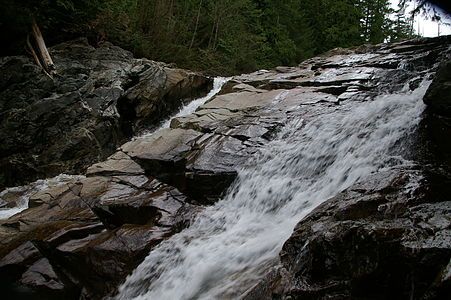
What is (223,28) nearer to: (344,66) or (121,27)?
(121,27)

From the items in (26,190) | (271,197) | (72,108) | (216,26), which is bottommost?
(26,190)

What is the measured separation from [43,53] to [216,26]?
37.6ft

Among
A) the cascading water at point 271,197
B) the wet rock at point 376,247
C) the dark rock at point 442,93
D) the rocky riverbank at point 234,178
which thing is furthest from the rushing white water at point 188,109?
the wet rock at point 376,247

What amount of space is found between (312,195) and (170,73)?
7826 mm

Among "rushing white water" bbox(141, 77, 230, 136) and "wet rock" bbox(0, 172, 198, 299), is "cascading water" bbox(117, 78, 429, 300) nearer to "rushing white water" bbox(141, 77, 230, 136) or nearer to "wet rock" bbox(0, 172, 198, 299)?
"wet rock" bbox(0, 172, 198, 299)

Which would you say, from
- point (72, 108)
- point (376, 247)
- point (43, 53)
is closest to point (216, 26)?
point (43, 53)

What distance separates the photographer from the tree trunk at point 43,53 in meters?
11.4

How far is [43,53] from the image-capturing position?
11617 millimetres

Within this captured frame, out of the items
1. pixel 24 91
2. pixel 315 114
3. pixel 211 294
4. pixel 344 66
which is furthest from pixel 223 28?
pixel 211 294

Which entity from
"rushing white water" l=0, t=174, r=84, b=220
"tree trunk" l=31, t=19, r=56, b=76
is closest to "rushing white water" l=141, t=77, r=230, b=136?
"rushing white water" l=0, t=174, r=84, b=220

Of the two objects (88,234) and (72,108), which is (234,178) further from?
(72,108)

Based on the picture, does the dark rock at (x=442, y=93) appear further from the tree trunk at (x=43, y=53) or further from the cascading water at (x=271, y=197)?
the tree trunk at (x=43, y=53)

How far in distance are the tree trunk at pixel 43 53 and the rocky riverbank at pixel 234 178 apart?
7.15 ft

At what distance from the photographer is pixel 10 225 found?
706 centimetres
